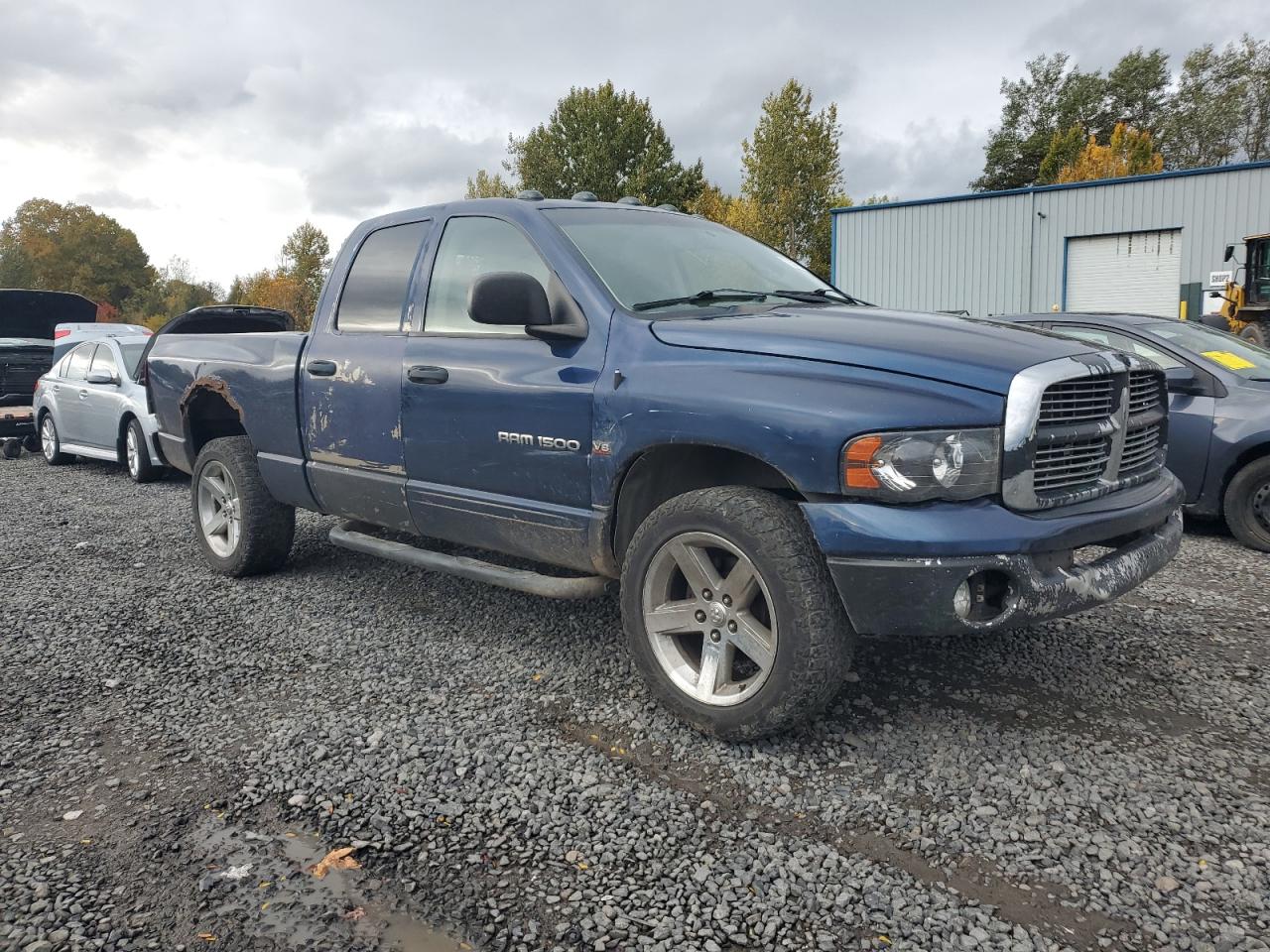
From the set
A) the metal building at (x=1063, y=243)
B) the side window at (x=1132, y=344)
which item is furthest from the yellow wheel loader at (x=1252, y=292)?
the side window at (x=1132, y=344)

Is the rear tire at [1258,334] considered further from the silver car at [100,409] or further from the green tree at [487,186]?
the green tree at [487,186]

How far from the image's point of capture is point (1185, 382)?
6219 mm

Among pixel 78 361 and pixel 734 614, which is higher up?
pixel 78 361

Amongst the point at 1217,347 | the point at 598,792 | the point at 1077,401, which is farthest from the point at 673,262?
the point at 1217,347

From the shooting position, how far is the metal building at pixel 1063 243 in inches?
832

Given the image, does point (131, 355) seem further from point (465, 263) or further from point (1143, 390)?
point (1143, 390)

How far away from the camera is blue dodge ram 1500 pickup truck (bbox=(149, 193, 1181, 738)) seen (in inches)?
113

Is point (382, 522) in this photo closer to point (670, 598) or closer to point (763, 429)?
point (670, 598)

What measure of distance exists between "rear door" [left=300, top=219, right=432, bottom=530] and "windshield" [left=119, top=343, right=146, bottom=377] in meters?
6.89

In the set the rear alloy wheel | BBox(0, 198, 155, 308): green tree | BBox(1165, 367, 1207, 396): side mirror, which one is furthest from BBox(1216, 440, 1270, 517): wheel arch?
BBox(0, 198, 155, 308): green tree

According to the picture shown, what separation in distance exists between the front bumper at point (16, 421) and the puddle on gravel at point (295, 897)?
12.7 m

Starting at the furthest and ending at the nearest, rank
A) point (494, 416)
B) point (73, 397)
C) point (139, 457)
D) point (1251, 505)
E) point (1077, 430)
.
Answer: point (73, 397) → point (139, 457) → point (1251, 505) → point (494, 416) → point (1077, 430)

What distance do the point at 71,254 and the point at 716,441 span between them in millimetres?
83662

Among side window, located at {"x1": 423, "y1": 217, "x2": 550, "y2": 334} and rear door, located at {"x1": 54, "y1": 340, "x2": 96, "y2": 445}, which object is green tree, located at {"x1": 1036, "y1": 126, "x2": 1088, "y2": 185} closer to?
rear door, located at {"x1": 54, "y1": 340, "x2": 96, "y2": 445}
